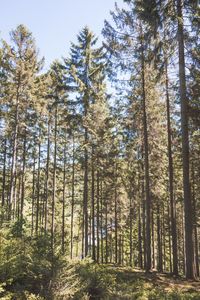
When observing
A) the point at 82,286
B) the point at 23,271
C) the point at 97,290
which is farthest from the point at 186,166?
the point at 23,271

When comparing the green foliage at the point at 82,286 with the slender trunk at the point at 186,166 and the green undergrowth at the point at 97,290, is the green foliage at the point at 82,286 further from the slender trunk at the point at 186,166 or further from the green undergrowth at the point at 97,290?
the slender trunk at the point at 186,166

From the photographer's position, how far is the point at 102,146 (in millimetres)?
25594

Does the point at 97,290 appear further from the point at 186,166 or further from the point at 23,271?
the point at 186,166

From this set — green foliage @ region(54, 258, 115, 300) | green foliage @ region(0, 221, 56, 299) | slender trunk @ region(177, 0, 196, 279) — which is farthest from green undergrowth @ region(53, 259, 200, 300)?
slender trunk @ region(177, 0, 196, 279)

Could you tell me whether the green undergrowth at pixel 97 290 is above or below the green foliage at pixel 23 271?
below

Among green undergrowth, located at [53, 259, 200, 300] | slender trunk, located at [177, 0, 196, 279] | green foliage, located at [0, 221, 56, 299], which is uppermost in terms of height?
slender trunk, located at [177, 0, 196, 279]

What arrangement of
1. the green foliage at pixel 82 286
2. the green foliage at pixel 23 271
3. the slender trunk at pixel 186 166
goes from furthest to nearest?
the slender trunk at pixel 186 166
the green foliage at pixel 23 271
the green foliage at pixel 82 286

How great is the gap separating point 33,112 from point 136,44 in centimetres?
1243

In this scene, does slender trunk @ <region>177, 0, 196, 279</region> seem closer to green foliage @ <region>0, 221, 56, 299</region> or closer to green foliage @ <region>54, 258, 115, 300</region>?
green foliage @ <region>54, 258, 115, 300</region>

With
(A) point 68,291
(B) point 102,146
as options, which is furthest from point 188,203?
(B) point 102,146

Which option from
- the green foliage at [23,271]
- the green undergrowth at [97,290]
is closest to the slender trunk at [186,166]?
the green undergrowth at [97,290]

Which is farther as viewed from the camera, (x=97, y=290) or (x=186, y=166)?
(x=186, y=166)

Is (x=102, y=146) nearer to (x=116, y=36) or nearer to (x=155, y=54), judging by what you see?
(x=116, y=36)

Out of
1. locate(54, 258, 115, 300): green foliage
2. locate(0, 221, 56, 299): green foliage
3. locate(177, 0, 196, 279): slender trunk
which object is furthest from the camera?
locate(177, 0, 196, 279): slender trunk
